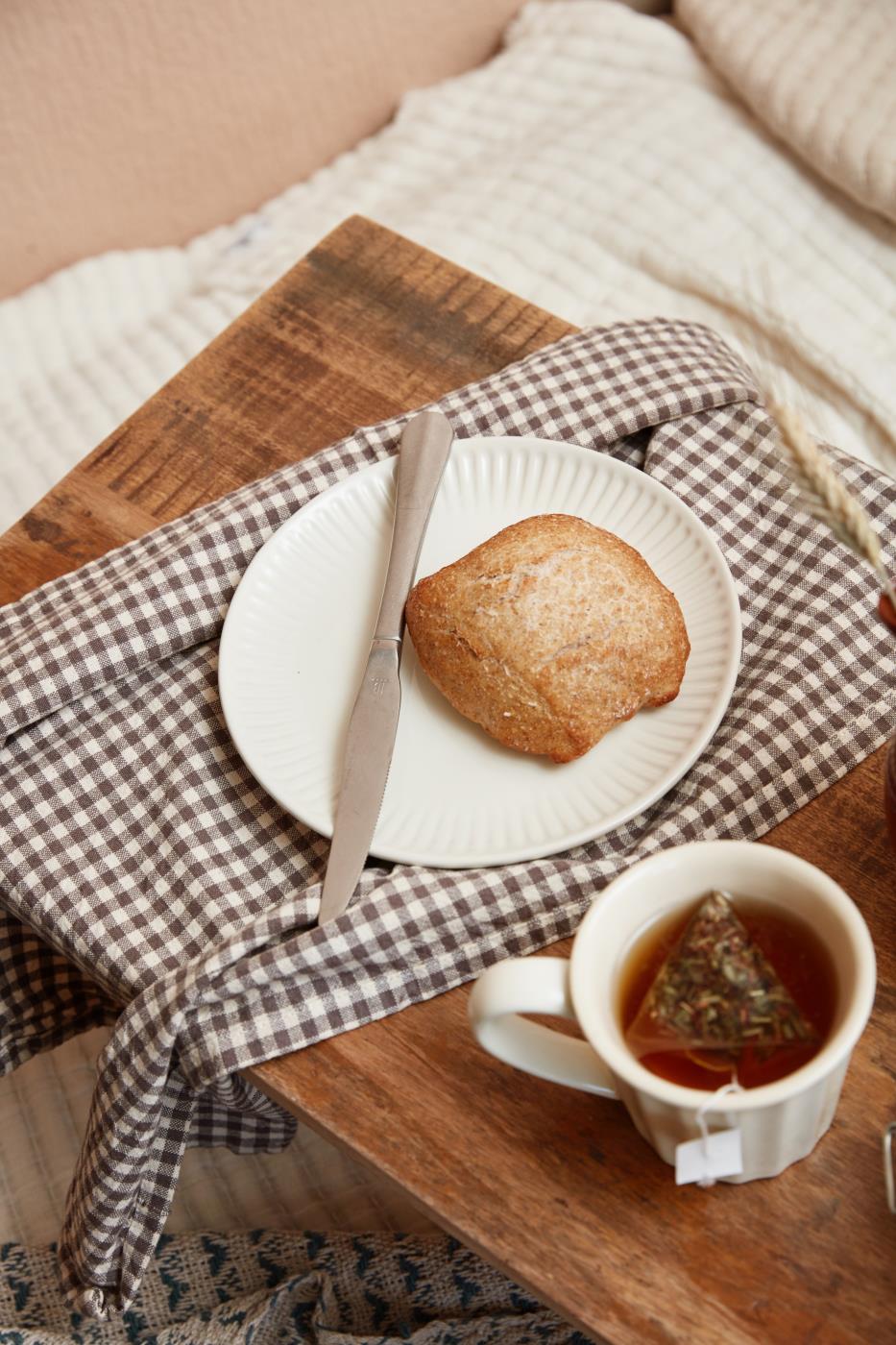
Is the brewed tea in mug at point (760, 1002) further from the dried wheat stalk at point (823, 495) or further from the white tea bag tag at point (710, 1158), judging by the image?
the dried wheat stalk at point (823, 495)

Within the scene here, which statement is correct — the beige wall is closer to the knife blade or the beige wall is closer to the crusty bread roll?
the knife blade

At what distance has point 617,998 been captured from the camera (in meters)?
0.54

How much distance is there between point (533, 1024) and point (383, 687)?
0.74 ft

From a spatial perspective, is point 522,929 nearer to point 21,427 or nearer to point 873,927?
point 873,927

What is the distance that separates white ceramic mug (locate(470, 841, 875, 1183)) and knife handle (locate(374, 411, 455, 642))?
10.0 inches

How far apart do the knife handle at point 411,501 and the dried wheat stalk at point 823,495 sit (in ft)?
0.91

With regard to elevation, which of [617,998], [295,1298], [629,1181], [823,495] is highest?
[823,495]

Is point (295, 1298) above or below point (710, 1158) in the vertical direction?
below

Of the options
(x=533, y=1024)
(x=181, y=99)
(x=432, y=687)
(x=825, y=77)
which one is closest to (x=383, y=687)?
(x=432, y=687)

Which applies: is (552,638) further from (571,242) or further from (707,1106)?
(571,242)

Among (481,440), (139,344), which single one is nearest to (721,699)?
(481,440)

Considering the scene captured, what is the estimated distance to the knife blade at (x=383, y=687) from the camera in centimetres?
66

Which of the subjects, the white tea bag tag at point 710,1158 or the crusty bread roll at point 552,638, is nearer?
the white tea bag tag at point 710,1158

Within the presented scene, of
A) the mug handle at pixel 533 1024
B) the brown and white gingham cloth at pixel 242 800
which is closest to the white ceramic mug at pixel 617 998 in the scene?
the mug handle at pixel 533 1024
